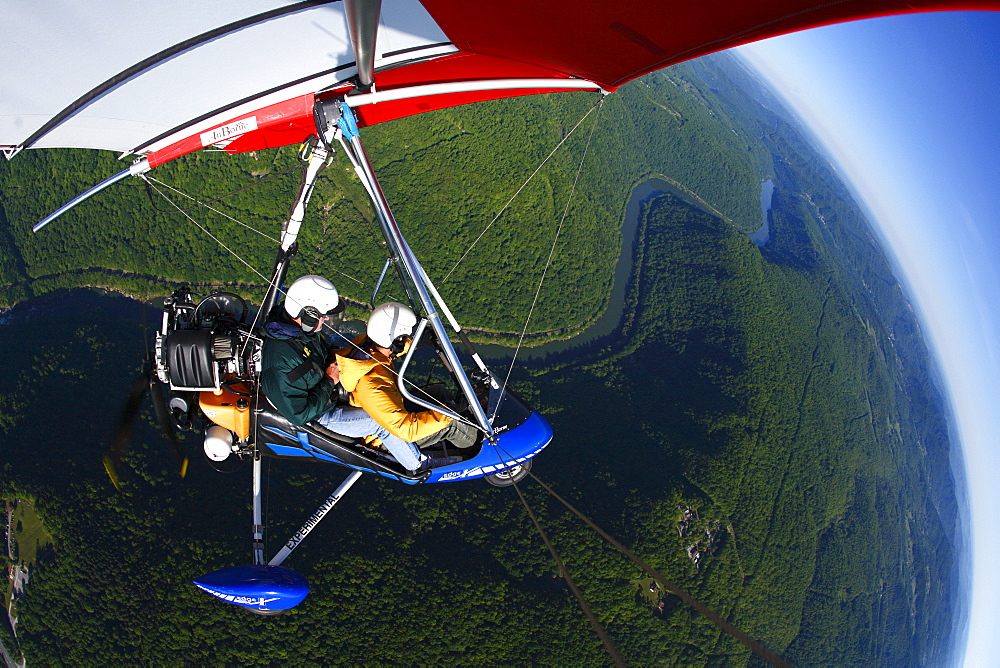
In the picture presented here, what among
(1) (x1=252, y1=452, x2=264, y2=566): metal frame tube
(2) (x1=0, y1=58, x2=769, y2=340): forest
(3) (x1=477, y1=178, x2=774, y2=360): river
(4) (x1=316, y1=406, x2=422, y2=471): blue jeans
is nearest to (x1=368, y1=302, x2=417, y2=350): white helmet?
(4) (x1=316, y1=406, x2=422, y2=471): blue jeans

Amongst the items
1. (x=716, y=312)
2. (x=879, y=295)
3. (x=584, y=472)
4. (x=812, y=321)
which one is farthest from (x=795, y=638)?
(x=879, y=295)

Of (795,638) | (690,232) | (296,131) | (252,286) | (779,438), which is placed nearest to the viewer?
(296,131)

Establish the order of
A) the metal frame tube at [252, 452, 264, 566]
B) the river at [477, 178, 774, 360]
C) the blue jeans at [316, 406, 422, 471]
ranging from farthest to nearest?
the river at [477, 178, 774, 360] < the metal frame tube at [252, 452, 264, 566] < the blue jeans at [316, 406, 422, 471]

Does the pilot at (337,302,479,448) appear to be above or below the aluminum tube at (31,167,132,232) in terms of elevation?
below

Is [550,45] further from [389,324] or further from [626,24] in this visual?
[389,324]

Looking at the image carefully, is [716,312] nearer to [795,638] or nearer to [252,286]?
[795,638]

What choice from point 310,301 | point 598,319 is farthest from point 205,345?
point 598,319

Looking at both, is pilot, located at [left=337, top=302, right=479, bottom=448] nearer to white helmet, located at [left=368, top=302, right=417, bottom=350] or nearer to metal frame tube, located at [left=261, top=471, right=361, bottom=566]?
white helmet, located at [left=368, top=302, right=417, bottom=350]
